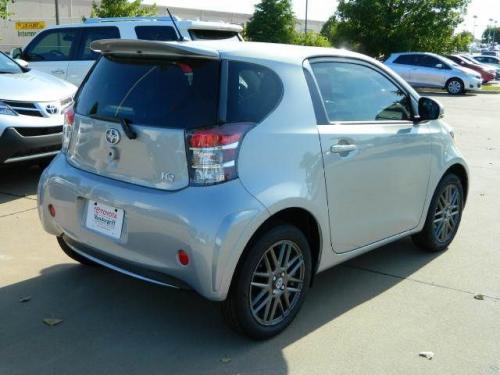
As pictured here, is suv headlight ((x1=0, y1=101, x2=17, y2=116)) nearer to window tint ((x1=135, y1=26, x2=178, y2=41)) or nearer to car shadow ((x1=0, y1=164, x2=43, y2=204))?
car shadow ((x1=0, y1=164, x2=43, y2=204))

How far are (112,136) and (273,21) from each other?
38.7m

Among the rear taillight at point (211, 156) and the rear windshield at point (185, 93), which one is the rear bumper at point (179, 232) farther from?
the rear windshield at point (185, 93)

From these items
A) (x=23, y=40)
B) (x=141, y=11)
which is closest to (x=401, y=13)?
(x=141, y=11)

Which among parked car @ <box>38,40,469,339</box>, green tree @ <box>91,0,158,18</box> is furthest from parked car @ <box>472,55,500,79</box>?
parked car @ <box>38,40,469,339</box>

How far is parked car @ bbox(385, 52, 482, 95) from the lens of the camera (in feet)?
77.6

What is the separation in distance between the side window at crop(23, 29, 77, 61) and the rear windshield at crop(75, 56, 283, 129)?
700cm

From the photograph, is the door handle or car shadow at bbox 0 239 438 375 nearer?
car shadow at bbox 0 239 438 375

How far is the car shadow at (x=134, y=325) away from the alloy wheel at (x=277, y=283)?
159 mm

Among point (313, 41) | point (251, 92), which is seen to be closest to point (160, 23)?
point (251, 92)

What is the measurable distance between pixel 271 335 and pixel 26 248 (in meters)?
2.39

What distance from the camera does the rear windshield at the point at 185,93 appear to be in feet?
10.6

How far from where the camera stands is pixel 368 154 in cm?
398

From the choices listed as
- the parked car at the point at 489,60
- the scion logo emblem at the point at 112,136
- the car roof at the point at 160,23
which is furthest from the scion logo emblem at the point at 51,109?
the parked car at the point at 489,60

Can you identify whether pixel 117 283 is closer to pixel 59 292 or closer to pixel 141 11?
pixel 59 292
